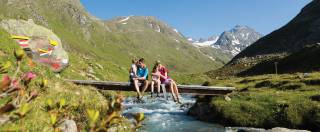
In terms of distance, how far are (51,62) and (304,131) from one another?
24.3 m

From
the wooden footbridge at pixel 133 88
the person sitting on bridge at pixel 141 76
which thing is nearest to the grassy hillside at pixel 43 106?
the person sitting on bridge at pixel 141 76

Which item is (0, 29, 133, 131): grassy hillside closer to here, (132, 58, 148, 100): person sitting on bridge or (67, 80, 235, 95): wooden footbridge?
(132, 58, 148, 100): person sitting on bridge

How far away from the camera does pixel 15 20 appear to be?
37.4 meters

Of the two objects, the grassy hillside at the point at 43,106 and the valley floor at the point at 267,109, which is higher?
the grassy hillside at the point at 43,106

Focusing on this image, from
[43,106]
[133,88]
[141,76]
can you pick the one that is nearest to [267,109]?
[133,88]

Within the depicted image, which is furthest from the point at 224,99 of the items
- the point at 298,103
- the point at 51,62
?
the point at 51,62

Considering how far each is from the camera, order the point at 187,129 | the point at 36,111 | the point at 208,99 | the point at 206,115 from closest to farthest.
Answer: the point at 36,111 < the point at 187,129 < the point at 206,115 < the point at 208,99

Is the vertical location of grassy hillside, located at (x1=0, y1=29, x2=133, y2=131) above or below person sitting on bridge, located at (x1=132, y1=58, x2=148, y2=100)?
below

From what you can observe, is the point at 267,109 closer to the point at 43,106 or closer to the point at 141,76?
the point at 141,76

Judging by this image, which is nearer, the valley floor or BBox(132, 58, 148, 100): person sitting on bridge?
BBox(132, 58, 148, 100): person sitting on bridge

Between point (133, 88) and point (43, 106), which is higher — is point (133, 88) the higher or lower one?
the higher one

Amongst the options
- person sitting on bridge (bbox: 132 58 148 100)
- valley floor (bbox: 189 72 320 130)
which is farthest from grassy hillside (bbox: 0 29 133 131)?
valley floor (bbox: 189 72 320 130)

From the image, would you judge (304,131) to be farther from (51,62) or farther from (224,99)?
(51,62)

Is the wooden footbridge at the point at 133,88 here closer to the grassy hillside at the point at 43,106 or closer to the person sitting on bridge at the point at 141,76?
the person sitting on bridge at the point at 141,76
